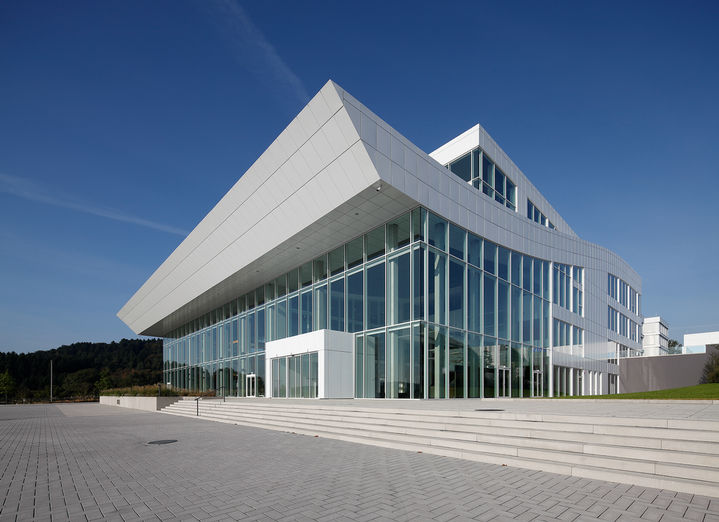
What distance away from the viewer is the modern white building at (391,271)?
773 inches

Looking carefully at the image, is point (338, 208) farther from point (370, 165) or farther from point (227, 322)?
point (227, 322)

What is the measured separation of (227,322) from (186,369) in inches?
523

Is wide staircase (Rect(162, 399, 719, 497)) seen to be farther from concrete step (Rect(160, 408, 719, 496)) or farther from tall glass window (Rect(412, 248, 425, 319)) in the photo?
tall glass window (Rect(412, 248, 425, 319))

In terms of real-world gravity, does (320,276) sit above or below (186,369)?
above

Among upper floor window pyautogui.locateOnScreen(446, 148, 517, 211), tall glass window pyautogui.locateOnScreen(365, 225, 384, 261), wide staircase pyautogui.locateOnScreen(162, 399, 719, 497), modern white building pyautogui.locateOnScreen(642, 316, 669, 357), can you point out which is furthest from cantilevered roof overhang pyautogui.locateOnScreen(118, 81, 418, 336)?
modern white building pyautogui.locateOnScreen(642, 316, 669, 357)

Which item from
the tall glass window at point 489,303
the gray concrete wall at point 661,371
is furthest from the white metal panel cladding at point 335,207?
the gray concrete wall at point 661,371

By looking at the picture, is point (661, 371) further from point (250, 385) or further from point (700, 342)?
point (250, 385)

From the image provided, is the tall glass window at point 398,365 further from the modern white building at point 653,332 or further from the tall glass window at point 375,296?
the modern white building at point 653,332

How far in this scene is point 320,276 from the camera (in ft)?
91.8

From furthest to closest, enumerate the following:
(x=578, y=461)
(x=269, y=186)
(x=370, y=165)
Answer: (x=269, y=186) < (x=370, y=165) < (x=578, y=461)

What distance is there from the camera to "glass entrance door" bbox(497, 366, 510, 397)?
24547mm

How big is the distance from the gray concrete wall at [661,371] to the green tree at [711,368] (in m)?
0.52

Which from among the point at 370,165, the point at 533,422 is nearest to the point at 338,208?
the point at 370,165

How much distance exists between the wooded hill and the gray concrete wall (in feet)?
208
